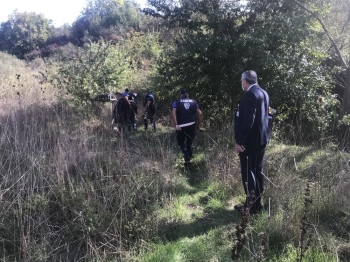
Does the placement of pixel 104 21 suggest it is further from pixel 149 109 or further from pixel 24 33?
pixel 149 109

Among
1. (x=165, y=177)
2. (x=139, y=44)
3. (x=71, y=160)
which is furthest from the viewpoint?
(x=139, y=44)

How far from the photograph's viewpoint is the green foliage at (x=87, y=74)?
34.3 feet

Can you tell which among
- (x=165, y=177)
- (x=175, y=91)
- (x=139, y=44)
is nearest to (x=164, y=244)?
(x=165, y=177)

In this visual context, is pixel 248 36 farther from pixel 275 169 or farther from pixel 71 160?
pixel 71 160

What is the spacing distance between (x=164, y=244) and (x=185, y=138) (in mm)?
3353

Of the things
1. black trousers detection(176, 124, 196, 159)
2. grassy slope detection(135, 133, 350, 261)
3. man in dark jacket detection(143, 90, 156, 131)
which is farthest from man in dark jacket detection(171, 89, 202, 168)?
man in dark jacket detection(143, 90, 156, 131)

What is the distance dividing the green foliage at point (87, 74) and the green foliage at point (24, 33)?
29138 mm

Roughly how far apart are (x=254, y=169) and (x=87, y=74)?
26.6 ft

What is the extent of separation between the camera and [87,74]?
10719mm

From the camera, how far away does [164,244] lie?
12.0 feet

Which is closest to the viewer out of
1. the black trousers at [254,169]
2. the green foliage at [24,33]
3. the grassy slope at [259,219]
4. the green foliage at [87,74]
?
the grassy slope at [259,219]

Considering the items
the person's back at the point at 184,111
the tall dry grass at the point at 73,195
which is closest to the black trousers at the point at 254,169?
the tall dry grass at the point at 73,195

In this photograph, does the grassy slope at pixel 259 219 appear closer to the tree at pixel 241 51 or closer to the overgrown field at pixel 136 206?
the overgrown field at pixel 136 206

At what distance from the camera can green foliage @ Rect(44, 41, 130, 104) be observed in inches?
412
